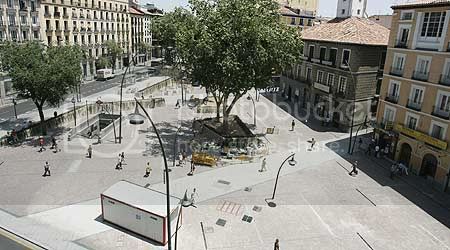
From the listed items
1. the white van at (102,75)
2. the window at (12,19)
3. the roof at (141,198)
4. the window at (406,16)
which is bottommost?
the roof at (141,198)

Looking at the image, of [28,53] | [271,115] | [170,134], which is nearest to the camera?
[28,53]

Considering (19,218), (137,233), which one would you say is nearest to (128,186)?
(137,233)

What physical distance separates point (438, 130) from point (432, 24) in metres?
8.96

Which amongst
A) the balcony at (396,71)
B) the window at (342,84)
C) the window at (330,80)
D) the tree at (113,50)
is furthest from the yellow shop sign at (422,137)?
the tree at (113,50)

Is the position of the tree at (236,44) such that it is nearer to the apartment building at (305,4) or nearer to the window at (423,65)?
the window at (423,65)

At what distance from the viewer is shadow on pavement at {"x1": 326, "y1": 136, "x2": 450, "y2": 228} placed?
23.6 meters

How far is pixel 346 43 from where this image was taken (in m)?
38.8

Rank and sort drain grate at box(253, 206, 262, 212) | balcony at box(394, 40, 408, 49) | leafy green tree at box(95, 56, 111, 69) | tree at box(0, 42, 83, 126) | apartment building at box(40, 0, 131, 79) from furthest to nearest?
1. leafy green tree at box(95, 56, 111, 69)
2. apartment building at box(40, 0, 131, 79)
3. tree at box(0, 42, 83, 126)
4. balcony at box(394, 40, 408, 49)
5. drain grate at box(253, 206, 262, 212)

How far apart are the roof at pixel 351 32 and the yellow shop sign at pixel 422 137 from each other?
1170 cm

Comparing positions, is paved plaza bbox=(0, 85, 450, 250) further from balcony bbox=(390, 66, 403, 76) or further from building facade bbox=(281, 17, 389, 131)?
balcony bbox=(390, 66, 403, 76)

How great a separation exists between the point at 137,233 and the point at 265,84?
760 inches

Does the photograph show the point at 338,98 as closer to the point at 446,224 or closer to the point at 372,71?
the point at 372,71

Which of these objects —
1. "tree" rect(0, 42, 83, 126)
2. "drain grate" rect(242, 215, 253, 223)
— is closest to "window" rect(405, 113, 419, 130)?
"drain grate" rect(242, 215, 253, 223)

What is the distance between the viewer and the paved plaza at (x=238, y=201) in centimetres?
1942
